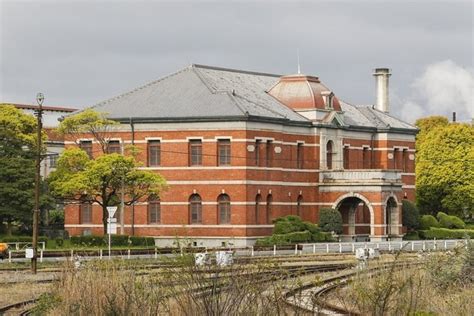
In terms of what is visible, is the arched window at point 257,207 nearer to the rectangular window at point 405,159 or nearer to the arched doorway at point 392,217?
the arched doorway at point 392,217

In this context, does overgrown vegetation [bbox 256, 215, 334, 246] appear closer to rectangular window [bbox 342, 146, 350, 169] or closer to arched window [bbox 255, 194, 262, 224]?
arched window [bbox 255, 194, 262, 224]

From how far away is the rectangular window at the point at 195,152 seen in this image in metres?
79.7

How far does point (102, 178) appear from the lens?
242 ft

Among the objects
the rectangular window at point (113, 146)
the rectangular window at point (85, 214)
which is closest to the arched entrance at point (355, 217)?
the rectangular window at point (113, 146)

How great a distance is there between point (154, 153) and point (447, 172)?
36.8 metres

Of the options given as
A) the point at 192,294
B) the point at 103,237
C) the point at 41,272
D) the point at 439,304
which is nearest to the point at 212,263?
the point at 192,294

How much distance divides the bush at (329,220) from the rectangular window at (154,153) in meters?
12.0

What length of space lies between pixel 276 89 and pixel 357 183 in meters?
9.67

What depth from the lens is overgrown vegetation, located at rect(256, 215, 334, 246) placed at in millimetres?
75250

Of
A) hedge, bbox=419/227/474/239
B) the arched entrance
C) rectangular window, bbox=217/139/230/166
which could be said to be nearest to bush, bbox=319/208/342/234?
the arched entrance

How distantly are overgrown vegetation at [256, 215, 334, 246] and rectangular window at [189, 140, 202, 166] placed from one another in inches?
257

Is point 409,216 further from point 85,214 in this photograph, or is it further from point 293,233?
point 85,214

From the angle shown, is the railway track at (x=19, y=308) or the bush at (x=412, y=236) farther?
the bush at (x=412, y=236)

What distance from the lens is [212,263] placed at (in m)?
21.9
